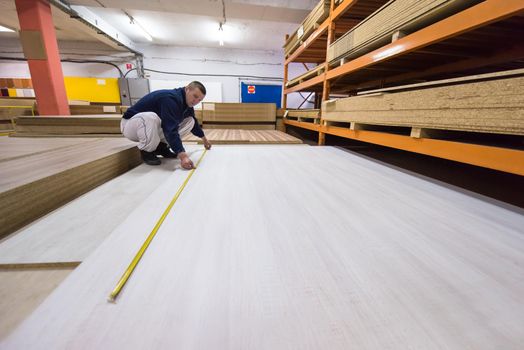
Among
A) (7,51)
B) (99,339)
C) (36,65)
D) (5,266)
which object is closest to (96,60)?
(7,51)

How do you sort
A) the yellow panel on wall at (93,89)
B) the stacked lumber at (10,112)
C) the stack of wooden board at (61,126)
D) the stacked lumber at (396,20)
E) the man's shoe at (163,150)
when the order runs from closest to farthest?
the stacked lumber at (396,20) → the man's shoe at (163,150) → the stack of wooden board at (61,126) → the stacked lumber at (10,112) → the yellow panel on wall at (93,89)

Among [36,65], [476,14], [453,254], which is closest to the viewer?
[453,254]

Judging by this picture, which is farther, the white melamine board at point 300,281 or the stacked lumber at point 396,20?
the stacked lumber at point 396,20

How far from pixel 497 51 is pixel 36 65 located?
8.24 metres

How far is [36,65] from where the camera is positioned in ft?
17.1

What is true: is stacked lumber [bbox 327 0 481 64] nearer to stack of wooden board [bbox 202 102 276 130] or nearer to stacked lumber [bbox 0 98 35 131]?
stack of wooden board [bbox 202 102 276 130]

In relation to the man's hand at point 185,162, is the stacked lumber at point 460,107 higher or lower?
higher

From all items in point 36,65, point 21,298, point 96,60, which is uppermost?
point 96,60

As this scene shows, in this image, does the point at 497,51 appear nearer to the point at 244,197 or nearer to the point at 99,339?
the point at 244,197

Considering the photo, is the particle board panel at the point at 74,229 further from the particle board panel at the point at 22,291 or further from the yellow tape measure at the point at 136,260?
the yellow tape measure at the point at 136,260

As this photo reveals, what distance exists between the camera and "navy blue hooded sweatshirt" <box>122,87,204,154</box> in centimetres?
195

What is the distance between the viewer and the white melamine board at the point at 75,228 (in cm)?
90

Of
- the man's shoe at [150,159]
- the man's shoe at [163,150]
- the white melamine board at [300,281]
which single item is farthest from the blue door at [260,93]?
the white melamine board at [300,281]

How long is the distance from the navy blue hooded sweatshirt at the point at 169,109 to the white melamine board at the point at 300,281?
2.89ft
